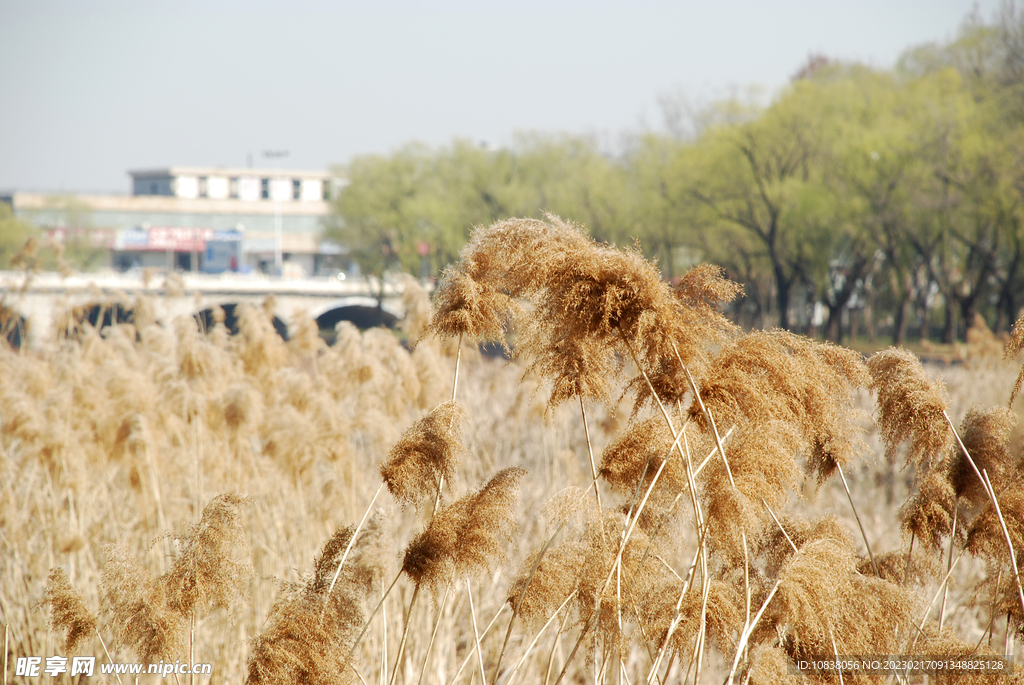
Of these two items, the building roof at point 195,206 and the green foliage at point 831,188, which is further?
the building roof at point 195,206

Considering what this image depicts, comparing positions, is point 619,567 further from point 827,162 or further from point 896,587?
point 827,162

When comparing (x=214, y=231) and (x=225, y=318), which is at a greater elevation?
(x=214, y=231)

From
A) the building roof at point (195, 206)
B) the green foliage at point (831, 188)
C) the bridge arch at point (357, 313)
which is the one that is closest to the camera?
the green foliage at point (831, 188)

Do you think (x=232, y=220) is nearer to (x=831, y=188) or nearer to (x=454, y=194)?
(x=454, y=194)

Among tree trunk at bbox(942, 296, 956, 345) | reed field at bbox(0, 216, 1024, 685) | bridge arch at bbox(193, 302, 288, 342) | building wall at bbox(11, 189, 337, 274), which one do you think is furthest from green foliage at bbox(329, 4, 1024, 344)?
building wall at bbox(11, 189, 337, 274)

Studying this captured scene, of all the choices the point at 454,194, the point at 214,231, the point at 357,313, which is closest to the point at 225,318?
the point at 454,194

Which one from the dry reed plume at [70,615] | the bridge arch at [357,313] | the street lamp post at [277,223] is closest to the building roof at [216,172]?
the street lamp post at [277,223]

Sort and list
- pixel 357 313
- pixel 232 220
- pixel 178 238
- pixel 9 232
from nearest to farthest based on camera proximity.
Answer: pixel 9 232 → pixel 357 313 → pixel 178 238 → pixel 232 220

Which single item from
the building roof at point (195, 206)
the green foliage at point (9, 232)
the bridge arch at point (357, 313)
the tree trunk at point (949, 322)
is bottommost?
the bridge arch at point (357, 313)

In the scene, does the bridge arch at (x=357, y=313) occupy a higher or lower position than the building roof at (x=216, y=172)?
lower

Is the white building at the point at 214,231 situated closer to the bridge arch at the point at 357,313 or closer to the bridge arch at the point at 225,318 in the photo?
the bridge arch at the point at 357,313

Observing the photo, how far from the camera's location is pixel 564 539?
266 cm

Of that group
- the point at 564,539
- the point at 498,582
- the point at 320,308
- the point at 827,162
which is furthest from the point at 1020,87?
the point at 320,308

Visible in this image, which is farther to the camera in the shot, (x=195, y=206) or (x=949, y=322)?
(x=195, y=206)
